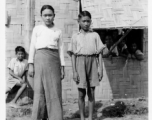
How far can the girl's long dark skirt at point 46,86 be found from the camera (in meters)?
4.55

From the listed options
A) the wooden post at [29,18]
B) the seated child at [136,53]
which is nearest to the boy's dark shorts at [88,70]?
the wooden post at [29,18]

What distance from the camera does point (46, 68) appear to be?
4.57 metres

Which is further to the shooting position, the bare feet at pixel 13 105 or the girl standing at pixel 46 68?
the bare feet at pixel 13 105

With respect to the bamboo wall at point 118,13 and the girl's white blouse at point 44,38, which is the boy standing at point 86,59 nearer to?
the girl's white blouse at point 44,38

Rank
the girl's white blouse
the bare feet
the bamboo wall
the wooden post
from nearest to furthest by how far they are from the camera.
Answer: the girl's white blouse
the bamboo wall
the bare feet
the wooden post

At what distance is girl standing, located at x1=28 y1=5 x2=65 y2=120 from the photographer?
4.54 meters

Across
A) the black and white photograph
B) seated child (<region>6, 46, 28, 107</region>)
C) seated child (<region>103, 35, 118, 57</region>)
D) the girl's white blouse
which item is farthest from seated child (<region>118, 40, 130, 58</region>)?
the girl's white blouse

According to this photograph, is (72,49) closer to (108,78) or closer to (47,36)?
(47,36)

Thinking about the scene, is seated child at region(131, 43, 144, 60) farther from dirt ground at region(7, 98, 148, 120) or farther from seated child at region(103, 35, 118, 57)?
dirt ground at region(7, 98, 148, 120)

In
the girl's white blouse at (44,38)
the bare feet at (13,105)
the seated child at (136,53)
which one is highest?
the girl's white blouse at (44,38)

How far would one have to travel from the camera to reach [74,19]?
6.38m

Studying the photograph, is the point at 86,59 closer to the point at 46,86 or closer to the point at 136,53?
the point at 46,86

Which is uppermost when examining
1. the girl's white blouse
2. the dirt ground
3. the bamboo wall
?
the bamboo wall

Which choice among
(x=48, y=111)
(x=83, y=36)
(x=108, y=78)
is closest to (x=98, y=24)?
(x=83, y=36)
